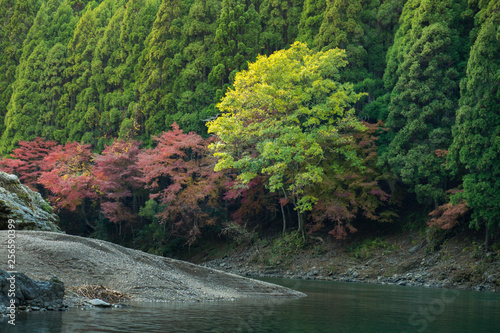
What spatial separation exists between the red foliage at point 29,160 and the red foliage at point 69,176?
1.36m

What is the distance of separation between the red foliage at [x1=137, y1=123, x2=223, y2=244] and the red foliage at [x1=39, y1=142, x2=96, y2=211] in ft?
15.1

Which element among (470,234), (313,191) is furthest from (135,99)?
(470,234)

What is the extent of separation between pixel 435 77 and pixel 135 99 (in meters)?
20.7

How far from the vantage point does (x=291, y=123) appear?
2462cm

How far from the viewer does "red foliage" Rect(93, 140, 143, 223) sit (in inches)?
1194

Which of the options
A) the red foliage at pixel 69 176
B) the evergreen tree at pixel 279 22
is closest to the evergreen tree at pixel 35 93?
the red foliage at pixel 69 176

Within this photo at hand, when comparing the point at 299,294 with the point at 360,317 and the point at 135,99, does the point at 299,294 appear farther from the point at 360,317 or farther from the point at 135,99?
the point at 135,99

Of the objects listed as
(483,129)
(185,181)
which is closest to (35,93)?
(185,181)

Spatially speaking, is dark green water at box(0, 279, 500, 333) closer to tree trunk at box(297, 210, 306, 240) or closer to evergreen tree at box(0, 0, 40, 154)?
tree trunk at box(297, 210, 306, 240)

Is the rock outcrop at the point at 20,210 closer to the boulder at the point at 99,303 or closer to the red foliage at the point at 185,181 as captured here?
the boulder at the point at 99,303

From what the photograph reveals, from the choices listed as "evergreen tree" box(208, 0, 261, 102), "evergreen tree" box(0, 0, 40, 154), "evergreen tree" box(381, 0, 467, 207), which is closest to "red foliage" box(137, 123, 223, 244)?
"evergreen tree" box(208, 0, 261, 102)

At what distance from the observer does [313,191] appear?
81.4 feet

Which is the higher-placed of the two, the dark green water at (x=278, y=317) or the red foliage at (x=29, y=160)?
the red foliage at (x=29, y=160)

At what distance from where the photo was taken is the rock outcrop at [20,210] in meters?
14.8
